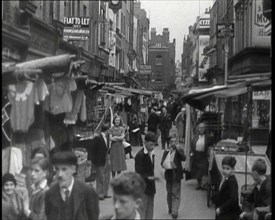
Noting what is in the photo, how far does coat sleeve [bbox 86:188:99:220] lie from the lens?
5.41 meters

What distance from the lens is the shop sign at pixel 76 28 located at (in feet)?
25.4

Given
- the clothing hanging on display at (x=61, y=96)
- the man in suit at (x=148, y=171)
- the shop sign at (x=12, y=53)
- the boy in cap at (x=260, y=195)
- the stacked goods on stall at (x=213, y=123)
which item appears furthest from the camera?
the stacked goods on stall at (x=213, y=123)

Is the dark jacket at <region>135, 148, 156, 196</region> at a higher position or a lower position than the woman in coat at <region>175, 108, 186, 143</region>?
lower

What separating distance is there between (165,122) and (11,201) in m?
15.2

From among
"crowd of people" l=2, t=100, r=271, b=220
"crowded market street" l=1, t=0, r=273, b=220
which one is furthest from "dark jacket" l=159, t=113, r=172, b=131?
"crowd of people" l=2, t=100, r=271, b=220

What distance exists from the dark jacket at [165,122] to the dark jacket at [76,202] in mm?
15176

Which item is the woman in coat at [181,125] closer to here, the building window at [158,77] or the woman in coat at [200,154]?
the woman in coat at [200,154]

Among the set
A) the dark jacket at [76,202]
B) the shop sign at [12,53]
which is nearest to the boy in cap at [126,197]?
the dark jacket at [76,202]

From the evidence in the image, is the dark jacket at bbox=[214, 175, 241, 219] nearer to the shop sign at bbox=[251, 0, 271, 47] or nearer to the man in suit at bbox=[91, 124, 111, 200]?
the man in suit at bbox=[91, 124, 111, 200]

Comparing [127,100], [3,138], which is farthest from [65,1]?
[127,100]

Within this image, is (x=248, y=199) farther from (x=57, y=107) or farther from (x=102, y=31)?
(x=102, y=31)

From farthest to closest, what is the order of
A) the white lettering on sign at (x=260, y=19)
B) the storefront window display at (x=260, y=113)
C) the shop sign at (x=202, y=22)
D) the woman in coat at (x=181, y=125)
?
the storefront window display at (x=260, y=113), the white lettering on sign at (x=260, y=19), the woman in coat at (x=181, y=125), the shop sign at (x=202, y=22)

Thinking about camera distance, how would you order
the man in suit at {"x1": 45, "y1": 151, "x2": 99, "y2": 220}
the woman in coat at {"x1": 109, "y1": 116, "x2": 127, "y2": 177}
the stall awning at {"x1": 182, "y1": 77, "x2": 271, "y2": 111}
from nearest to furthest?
1. the man in suit at {"x1": 45, "y1": 151, "x2": 99, "y2": 220}
2. the stall awning at {"x1": 182, "y1": 77, "x2": 271, "y2": 111}
3. the woman in coat at {"x1": 109, "y1": 116, "x2": 127, "y2": 177}

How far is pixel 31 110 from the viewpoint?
251 inches
